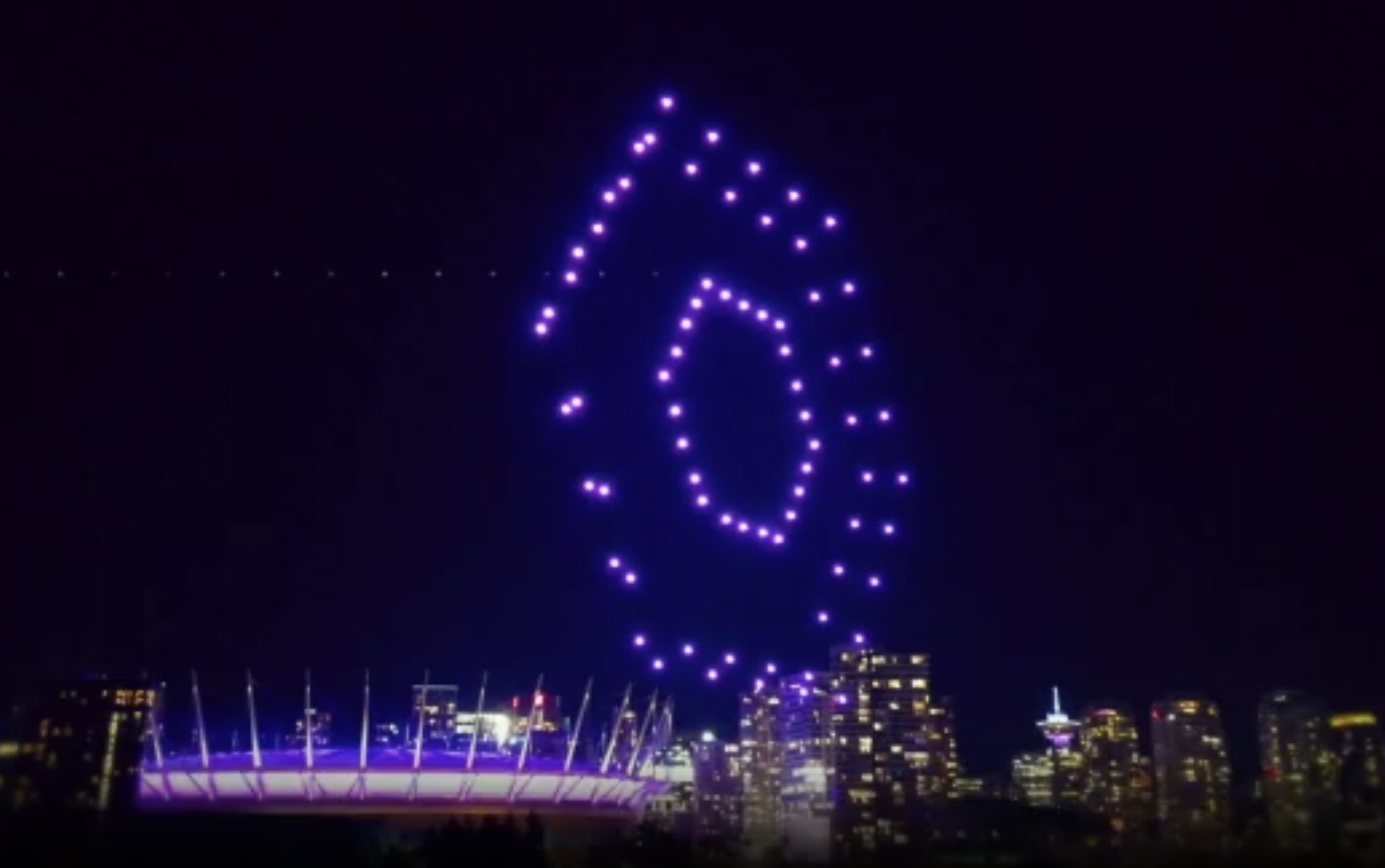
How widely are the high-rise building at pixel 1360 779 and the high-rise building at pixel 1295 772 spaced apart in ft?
0.71

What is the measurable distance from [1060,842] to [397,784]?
22.9 metres

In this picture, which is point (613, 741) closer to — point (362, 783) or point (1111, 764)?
point (362, 783)

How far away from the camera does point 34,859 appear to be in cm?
924

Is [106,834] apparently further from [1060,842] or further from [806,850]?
[1060,842]

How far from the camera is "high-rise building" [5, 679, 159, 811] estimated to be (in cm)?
1348

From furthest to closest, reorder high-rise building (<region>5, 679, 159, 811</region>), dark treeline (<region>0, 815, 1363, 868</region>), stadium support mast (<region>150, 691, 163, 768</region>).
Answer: stadium support mast (<region>150, 691, 163, 768</region>) → high-rise building (<region>5, 679, 159, 811</region>) → dark treeline (<region>0, 815, 1363, 868</region>)

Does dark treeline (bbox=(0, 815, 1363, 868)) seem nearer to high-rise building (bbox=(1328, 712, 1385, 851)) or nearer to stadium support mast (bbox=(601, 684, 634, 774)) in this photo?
high-rise building (bbox=(1328, 712, 1385, 851))

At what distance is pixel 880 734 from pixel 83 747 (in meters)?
36.3

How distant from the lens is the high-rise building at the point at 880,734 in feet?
137

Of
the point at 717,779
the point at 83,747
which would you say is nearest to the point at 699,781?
the point at 717,779

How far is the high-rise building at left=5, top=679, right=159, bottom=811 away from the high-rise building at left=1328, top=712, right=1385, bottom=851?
10.4 meters

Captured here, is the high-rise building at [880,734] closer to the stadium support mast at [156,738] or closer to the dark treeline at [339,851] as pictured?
the stadium support mast at [156,738]

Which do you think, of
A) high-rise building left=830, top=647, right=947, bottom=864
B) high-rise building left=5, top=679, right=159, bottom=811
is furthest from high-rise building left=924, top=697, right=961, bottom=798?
high-rise building left=5, top=679, right=159, bottom=811

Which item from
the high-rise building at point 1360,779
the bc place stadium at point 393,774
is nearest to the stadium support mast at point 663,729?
the bc place stadium at point 393,774
